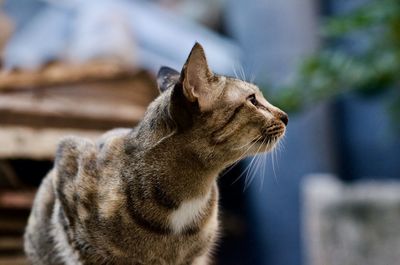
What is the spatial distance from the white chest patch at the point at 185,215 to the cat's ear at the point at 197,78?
9.0 inches

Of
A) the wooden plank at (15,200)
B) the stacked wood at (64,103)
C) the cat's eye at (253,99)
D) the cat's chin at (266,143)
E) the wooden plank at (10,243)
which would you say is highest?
the cat's eye at (253,99)

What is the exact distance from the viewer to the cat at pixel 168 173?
1462mm

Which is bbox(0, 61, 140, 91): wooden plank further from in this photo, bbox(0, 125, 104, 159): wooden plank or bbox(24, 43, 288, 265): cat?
bbox(24, 43, 288, 265): cat

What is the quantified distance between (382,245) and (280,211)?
1211 millimetres

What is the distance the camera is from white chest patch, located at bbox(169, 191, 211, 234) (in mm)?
1511

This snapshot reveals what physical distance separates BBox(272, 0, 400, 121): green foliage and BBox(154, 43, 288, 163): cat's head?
1535 millimetres

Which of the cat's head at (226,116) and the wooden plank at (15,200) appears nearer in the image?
the cat's head at (226,116)

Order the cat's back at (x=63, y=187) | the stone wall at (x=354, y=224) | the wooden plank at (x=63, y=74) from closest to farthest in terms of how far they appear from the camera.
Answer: the cat's back at (x=63, y=187) → the wooden plank at (x=63, y=74) → the stone wall at (x=354, y=224)

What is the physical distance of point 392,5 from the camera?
3.08 metres

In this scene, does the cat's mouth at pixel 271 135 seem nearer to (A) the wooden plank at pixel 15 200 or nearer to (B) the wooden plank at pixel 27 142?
(B) the wooden plank at pixel 27 142

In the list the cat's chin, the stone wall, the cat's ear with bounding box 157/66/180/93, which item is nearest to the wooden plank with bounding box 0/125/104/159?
the cat's ear with bounding box 157/66/180/93

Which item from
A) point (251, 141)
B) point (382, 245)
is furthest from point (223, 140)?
point (382, 245)

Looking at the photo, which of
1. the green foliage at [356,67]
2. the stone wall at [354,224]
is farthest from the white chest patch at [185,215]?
the stone wall at [354,224]

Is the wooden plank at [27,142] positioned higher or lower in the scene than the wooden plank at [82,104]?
lower
